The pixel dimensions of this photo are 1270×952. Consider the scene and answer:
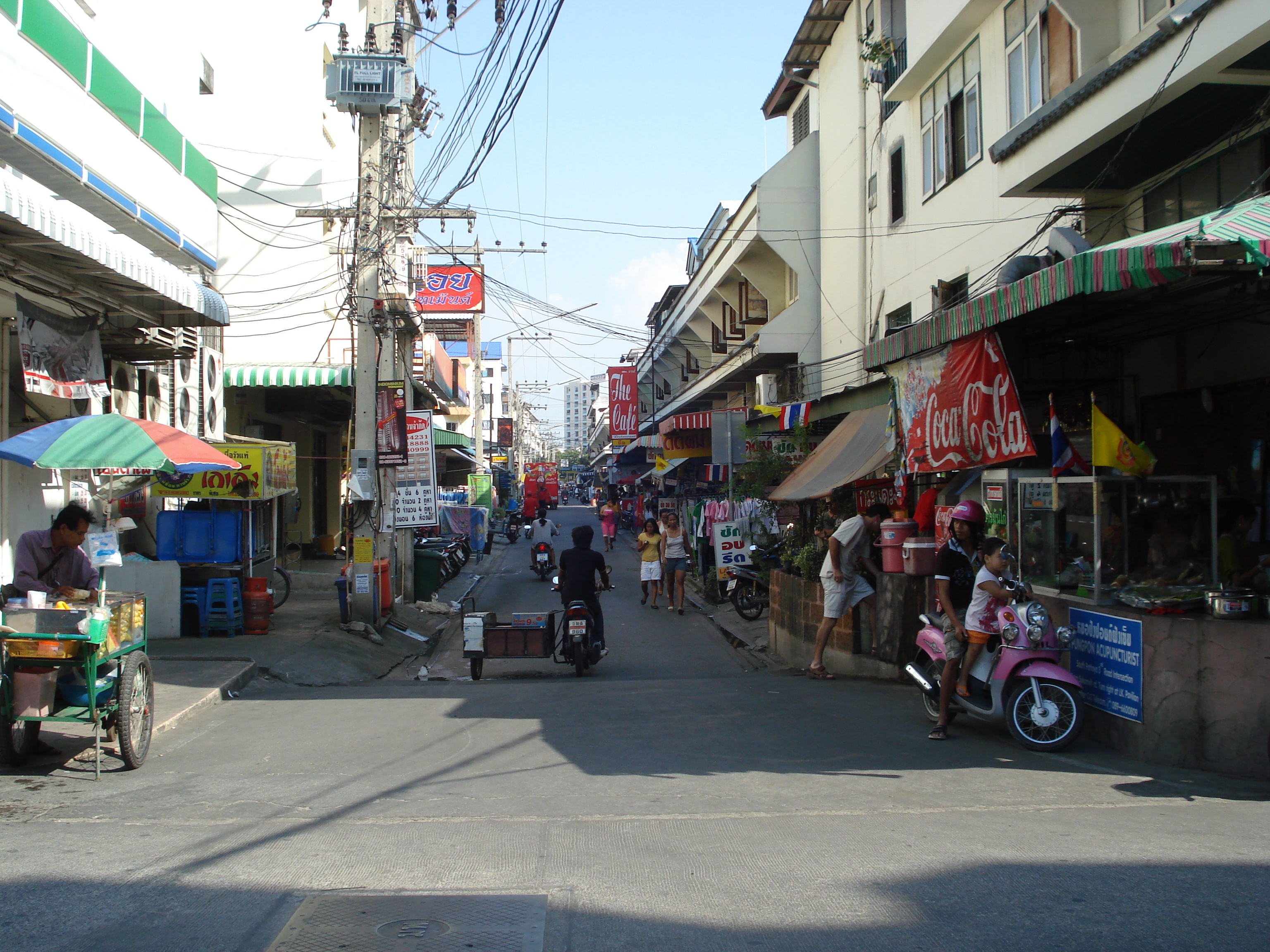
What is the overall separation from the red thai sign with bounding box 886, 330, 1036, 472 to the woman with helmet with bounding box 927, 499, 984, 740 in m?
1.22

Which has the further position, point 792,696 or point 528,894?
point 792,696

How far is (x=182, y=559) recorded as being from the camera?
1298 cm

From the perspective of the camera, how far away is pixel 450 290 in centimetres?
3422

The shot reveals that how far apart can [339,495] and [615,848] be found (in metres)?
24.6

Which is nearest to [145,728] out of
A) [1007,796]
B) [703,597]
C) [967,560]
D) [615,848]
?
[615,848]

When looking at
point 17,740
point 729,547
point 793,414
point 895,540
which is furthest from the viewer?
point 729,547

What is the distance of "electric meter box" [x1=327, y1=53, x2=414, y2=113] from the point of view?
1451 centimetres

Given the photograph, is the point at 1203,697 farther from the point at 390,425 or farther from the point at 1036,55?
the point at 390,425

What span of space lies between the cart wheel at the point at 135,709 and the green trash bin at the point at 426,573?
506 inches

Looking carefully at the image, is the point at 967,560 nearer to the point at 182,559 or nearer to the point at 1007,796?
the point at 1007,796

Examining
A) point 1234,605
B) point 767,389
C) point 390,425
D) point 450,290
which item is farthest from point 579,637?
point 450,290

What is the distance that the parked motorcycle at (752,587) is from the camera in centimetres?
1619

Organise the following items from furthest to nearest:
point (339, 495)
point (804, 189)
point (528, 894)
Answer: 1. point (339, 495)
2. point (804, 189)
3. point (528, 894)

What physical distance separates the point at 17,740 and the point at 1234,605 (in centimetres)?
825
